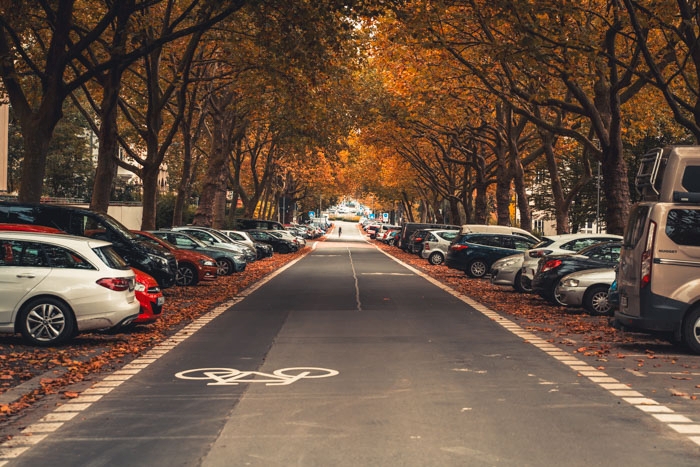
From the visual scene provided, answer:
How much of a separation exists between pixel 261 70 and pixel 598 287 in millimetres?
13814

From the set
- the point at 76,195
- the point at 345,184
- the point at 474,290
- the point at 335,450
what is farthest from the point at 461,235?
the point at 345,184

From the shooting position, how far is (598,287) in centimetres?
1941

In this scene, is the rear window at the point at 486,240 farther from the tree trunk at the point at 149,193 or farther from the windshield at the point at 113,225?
the windshield at the point at 113,225

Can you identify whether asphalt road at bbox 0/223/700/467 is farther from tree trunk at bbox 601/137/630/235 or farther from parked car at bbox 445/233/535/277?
parked car at bbox 445/233/535/277

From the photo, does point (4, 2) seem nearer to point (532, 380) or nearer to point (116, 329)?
point (116, 329)

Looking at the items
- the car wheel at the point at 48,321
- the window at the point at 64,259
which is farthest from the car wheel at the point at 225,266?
the car wheel at the point at 48,321

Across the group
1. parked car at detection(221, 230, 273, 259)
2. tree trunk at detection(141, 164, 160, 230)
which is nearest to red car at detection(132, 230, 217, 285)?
tree trunk at detection(141, 164, 160, 230)

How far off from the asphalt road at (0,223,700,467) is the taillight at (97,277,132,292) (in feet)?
3.27

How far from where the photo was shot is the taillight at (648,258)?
43.5 ft

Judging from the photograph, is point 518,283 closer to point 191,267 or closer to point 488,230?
point 191,267

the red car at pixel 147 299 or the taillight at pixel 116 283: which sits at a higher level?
the taillight at pixel 116 283

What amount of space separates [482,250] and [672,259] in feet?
65.2

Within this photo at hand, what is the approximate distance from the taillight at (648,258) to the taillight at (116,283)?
6977 millimetres

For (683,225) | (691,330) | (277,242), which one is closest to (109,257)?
(683,225)
